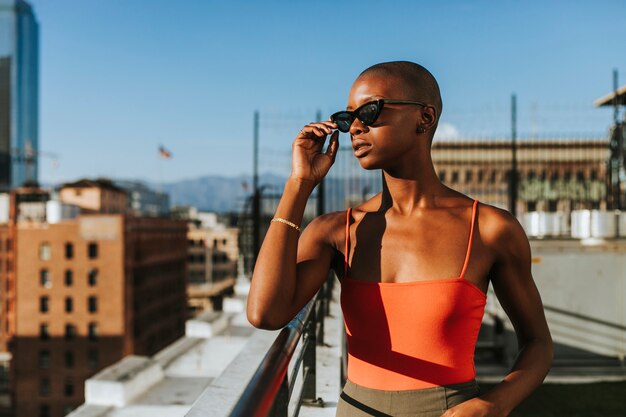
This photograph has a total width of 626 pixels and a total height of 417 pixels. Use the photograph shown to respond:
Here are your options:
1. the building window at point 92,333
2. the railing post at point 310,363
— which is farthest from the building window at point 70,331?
the railing post at point 310,363

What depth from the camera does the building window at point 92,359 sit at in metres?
72.0

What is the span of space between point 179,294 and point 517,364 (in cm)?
9994

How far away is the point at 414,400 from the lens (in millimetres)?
1662

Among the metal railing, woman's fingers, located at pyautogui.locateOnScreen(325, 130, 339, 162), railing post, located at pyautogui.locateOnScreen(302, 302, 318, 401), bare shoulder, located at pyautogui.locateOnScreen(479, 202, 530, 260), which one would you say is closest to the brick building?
railing post, located at pyautogui.locateOnScreen(302, 302, 318, 401)

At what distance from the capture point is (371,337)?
1.72m

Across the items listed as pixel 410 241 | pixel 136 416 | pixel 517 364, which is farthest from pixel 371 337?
pixel 136 416

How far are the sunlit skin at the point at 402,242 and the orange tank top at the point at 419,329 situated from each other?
5 cm

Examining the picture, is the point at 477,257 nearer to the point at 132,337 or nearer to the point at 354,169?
the point at 354,169

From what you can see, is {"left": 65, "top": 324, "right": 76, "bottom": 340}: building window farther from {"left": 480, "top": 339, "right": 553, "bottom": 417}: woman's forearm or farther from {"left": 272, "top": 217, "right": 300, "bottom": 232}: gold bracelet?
{"left": 480, "top": 339, "right": 553, "bottom": 417}: woman's forearm

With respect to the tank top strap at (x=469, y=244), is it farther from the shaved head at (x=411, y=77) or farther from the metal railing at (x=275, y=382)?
the metal railing at (x=275, y=382)

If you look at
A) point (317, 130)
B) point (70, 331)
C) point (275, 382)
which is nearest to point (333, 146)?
point (317, 130)

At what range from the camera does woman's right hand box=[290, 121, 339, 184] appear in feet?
6.09

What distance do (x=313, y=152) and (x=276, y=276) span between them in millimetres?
409

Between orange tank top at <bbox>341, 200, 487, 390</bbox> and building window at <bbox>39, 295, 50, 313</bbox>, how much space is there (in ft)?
258
